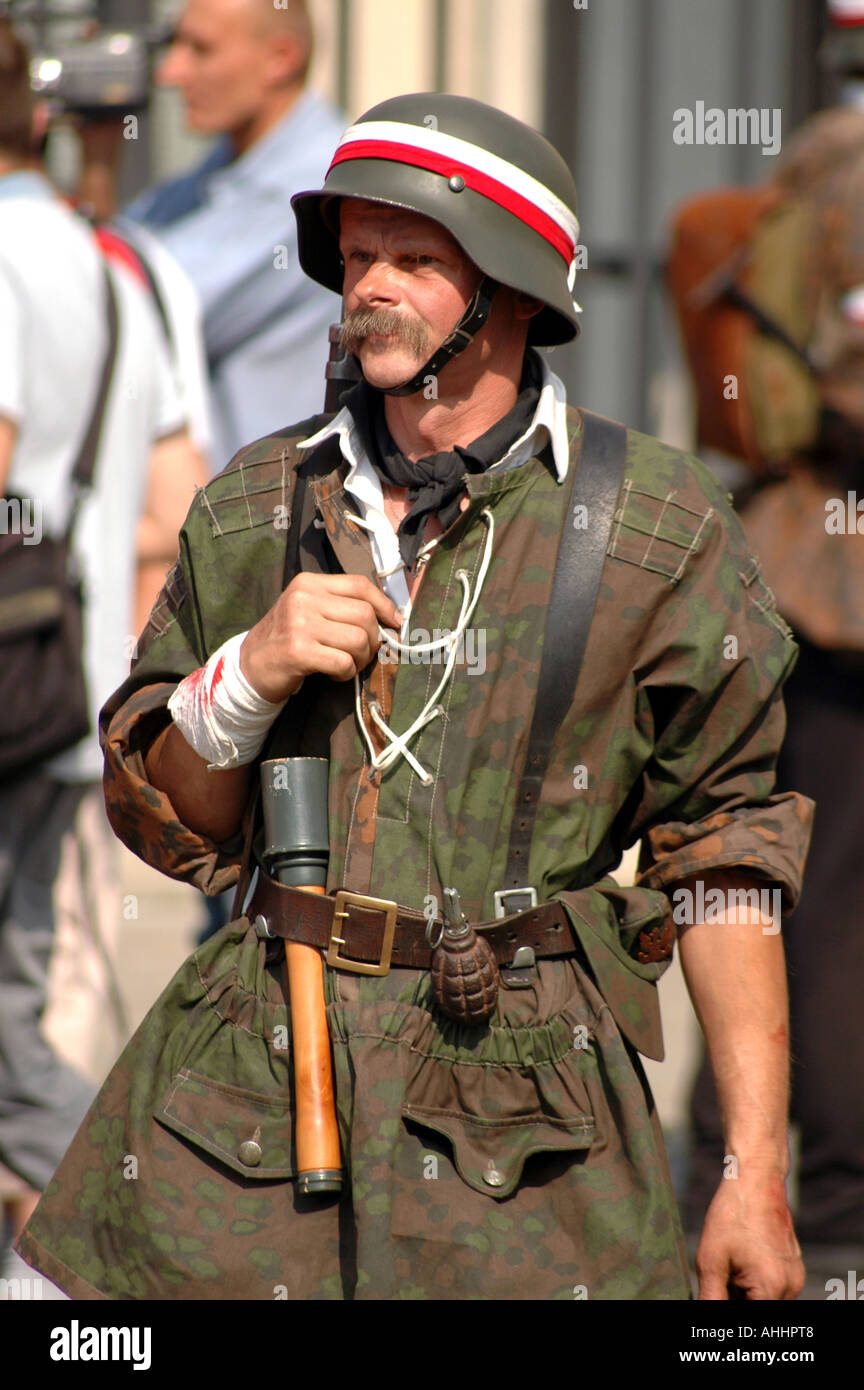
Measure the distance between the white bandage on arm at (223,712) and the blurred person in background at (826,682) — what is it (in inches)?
83.2

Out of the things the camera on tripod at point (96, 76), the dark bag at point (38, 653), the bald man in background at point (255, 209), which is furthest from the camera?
the bald man in background at point (255, 209)

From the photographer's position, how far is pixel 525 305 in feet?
8.49

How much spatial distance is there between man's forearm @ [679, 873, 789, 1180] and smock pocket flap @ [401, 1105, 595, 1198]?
21cm

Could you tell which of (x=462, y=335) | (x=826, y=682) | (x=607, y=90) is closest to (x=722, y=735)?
(x=462, y=335)

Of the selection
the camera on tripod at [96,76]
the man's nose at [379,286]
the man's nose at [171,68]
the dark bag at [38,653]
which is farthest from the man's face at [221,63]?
the man's nose at [379,286]

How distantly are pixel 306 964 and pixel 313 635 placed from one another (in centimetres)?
40

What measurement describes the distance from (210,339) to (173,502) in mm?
1002

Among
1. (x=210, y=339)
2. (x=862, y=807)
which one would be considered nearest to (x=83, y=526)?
(x=210, y=339)

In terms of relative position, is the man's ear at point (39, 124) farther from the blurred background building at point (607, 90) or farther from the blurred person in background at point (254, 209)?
the blurred background building at point (607, 90)

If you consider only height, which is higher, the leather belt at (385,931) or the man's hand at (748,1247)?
the leather belt at (385,931)

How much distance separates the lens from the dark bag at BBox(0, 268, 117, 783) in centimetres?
422

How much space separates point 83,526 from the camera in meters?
4.61

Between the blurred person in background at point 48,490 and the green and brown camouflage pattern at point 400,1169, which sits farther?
the blurred person in background at point 48,490

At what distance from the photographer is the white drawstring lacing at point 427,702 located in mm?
2449
